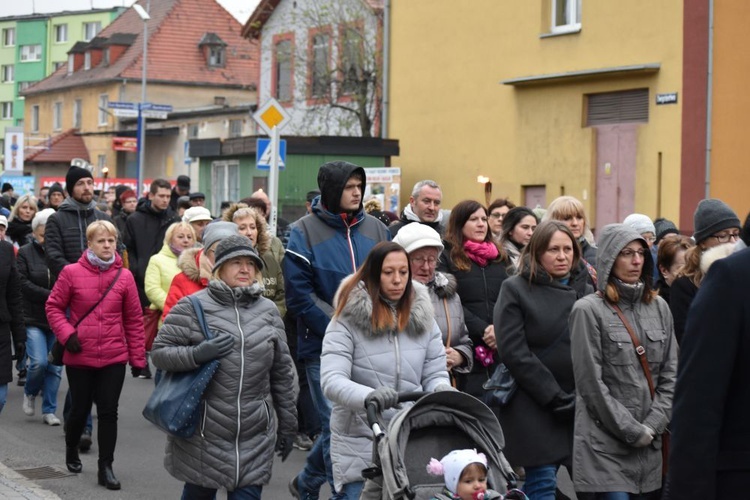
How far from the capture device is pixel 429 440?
231 inches

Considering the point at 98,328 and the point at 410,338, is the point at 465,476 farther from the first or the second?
the point at 98,328

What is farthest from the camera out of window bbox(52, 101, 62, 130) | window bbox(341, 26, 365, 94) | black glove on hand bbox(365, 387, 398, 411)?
window bbox(52, 101, 62, 130)

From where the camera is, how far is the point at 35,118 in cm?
8206

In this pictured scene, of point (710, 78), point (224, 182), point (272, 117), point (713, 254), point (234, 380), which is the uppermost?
point (710, 78)

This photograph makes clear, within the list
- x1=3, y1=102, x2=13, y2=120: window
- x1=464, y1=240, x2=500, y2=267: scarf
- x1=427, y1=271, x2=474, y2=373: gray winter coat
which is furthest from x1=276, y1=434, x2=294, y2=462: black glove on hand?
x1=3, y1=102, x2=13, y2=120: window

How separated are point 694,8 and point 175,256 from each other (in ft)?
43.2

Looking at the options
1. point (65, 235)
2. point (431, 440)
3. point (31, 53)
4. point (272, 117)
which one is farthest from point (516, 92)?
point (31, 53)

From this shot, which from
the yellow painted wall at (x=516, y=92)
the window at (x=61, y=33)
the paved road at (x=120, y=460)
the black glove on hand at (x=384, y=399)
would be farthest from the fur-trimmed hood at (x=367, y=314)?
the window at (x=61, y=33)

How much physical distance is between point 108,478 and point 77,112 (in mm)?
68877

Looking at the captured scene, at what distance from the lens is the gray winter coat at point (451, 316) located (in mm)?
7996

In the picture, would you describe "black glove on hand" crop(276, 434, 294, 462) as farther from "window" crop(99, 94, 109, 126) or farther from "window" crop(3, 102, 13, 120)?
"window" crop(3, 102, 13, 120)

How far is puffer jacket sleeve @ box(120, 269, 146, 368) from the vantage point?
9930mm

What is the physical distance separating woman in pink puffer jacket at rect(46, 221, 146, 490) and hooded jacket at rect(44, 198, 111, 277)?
8.59 ft

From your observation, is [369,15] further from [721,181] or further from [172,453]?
[172,453]
